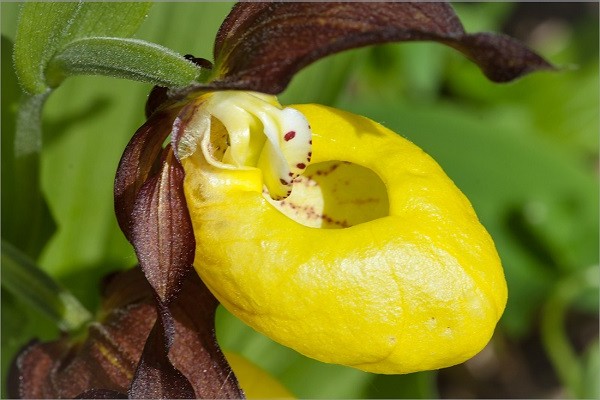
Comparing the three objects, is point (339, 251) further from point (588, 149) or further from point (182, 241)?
point (588, 149)

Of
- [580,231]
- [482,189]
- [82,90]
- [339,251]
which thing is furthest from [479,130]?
[339,251]

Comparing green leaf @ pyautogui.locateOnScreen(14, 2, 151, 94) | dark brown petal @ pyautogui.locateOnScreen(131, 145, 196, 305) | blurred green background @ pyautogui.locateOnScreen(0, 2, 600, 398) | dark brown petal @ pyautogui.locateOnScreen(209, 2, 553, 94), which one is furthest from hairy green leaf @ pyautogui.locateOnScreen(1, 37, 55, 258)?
dark brown petal @ pyautogui.locateOnScreen(209, 2, 553, 94)

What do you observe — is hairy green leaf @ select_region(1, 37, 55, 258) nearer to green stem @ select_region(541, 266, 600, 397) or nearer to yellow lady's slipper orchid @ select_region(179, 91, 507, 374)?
yellow lady's slipper orchid @ select_region(179, 91, 507, 374)

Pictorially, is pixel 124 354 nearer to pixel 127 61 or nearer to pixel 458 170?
A: pixel 127 61

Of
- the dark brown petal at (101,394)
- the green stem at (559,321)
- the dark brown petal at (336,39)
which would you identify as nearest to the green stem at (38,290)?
the dark brown petal at (101,394)

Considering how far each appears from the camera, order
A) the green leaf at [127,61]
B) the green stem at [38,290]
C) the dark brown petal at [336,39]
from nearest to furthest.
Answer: the dark brown petal at [336,39] < the green leaf at [127,61] < the green stem at [38,290]

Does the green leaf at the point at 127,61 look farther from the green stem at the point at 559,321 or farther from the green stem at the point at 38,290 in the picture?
the green stem at the point at 559,321

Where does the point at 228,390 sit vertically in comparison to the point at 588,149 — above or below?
above
